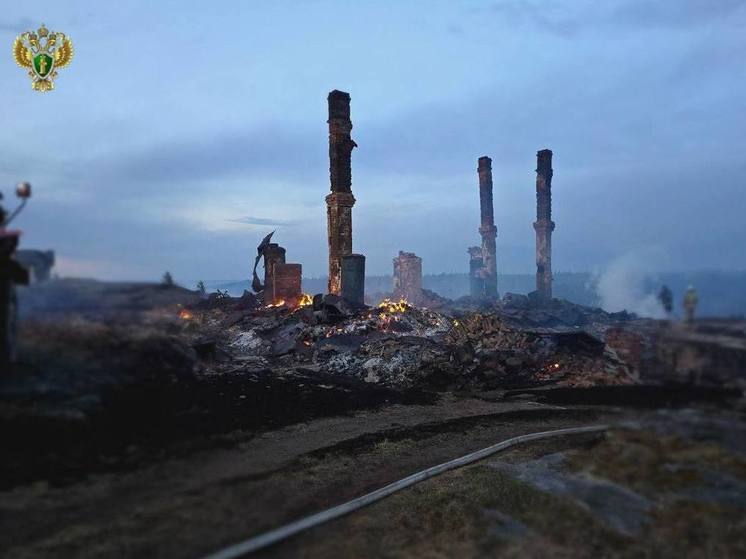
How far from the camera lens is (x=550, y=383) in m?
9.09

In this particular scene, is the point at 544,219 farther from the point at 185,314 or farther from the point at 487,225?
the point at 185,314

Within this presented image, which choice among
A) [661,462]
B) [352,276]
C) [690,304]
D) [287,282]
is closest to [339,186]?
[352,276]

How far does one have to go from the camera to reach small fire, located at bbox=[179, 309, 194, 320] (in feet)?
8.54

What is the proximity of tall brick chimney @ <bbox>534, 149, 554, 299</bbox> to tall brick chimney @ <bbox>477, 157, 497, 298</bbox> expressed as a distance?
4001mm

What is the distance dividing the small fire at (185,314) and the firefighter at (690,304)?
256 cm

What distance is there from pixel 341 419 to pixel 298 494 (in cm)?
351

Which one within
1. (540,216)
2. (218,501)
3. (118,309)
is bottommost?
(218,501)

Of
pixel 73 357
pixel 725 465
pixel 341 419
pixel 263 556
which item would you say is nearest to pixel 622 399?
pixel 725 465

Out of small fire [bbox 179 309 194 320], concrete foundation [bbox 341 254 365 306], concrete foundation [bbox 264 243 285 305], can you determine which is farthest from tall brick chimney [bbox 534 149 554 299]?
small fire [bbox 179 309 194 320]

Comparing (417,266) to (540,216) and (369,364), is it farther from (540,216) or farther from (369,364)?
(369,364)

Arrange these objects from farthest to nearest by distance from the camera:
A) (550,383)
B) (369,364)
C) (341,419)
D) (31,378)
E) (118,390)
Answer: (369,364) → (550,383) → (341,419) → (118,390) → (31,378)

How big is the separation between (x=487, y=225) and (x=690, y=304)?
32472mm

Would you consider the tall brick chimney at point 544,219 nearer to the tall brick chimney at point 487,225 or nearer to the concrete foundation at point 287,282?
the tall brick chimney at point 487,225

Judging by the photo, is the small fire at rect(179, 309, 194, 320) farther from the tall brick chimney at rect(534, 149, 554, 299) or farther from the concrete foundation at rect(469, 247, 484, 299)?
Answer: the concrete foundation at rect(469, 247, 484, 299)
